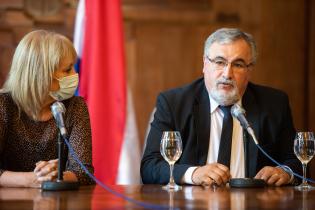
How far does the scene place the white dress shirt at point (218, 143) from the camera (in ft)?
12.3

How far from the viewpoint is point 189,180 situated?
3334 mm

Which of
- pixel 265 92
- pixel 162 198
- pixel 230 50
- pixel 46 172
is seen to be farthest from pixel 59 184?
pixel 265 92

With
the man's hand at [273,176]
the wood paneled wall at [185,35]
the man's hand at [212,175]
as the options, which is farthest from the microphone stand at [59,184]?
the wood paneled wall at [185,35]

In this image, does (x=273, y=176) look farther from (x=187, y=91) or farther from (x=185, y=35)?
(x=185, y=35)

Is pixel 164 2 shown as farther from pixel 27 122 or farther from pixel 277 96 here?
pixel 27 122

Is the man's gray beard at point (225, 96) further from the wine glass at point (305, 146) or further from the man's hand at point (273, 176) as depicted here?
the wine glass at point (305, 146)

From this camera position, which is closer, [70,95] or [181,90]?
[70,95]

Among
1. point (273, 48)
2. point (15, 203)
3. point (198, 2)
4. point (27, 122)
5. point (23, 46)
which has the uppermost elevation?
point (198, 2)

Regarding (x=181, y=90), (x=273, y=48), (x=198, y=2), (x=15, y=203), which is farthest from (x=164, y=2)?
Result: (x=15, y=203)

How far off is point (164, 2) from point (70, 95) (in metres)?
2.97

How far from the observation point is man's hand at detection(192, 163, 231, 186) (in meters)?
3.20

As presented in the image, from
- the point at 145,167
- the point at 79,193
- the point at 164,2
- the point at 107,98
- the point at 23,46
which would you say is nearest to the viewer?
the point at 79,193

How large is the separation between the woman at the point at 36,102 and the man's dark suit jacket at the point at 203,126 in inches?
17.3

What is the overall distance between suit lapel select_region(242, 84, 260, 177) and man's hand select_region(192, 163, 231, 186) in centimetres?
Result: 55
